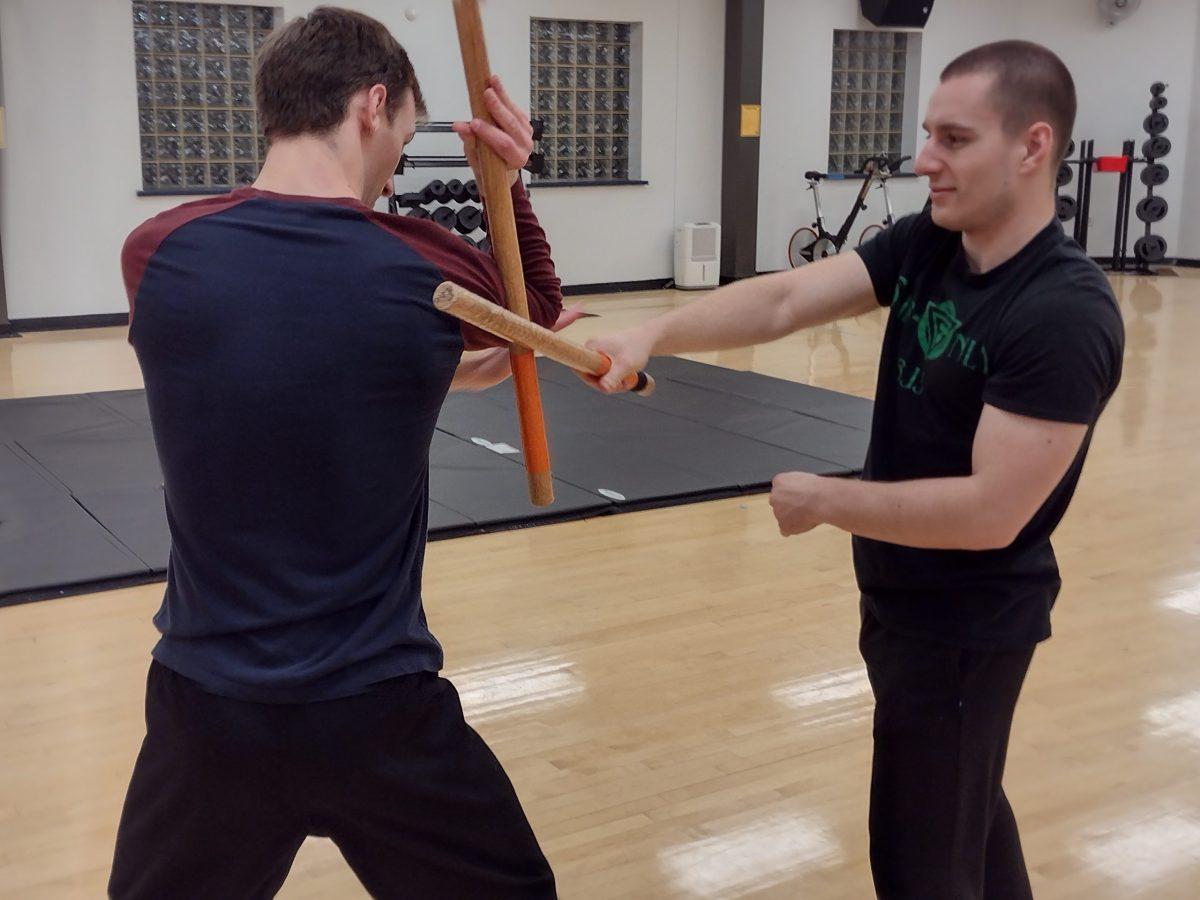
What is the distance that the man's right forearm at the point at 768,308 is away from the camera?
1.95m

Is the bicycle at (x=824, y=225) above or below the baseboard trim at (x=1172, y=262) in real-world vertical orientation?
above

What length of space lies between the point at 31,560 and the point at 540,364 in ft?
13.0

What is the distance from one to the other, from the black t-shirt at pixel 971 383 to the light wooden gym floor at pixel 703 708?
2.98 feet

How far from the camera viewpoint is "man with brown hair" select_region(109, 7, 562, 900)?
53.7 inches

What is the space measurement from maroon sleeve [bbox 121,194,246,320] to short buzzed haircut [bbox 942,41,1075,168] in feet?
2.98

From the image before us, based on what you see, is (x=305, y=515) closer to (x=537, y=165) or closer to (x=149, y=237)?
(x=149, y=237)

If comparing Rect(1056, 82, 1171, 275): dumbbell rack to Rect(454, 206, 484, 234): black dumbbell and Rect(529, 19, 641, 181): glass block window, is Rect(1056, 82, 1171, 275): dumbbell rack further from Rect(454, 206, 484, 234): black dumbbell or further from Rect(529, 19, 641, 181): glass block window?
Rect(454, 206, 484, 234): black dumbbell

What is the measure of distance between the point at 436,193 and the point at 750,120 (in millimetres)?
3044

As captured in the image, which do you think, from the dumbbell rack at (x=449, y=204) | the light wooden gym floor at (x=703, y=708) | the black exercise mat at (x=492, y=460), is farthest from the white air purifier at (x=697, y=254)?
the light wooden gym floor at (x=703, y=708)

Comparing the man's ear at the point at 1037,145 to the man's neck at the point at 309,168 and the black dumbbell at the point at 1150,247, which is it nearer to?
the man's neck at the point at 309,168

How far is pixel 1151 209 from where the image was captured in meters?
12.6

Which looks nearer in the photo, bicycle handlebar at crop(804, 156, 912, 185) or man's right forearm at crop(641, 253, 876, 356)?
man's right forearm at crop(641, 253, 876, 356)

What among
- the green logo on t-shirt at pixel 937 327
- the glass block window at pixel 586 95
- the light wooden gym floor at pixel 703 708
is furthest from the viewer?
the glass block window at pixel 586 95

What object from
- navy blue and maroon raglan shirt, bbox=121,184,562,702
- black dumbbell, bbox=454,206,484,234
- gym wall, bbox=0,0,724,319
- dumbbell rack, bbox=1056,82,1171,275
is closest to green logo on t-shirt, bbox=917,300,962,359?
navy blue and maroon raglan shirt, bbox=121,184,562,702
